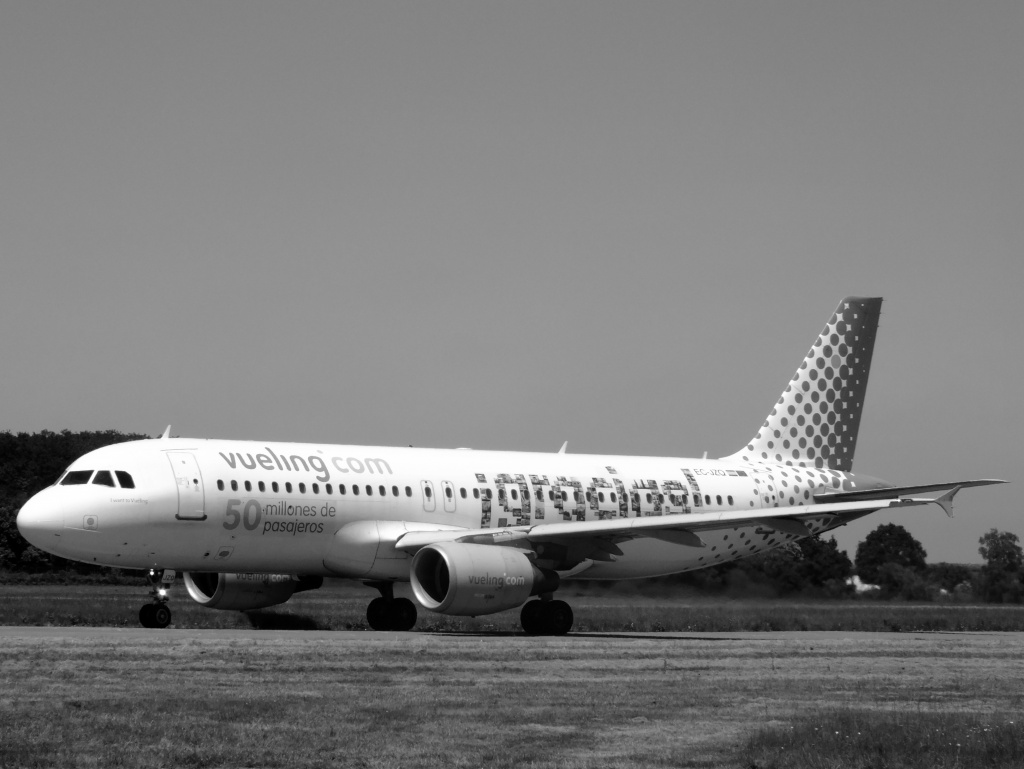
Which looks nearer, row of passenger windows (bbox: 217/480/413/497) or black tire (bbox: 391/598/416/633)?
row of passenger windows (bbox: 217/480/413/497)

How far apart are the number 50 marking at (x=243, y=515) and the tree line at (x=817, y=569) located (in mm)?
11348

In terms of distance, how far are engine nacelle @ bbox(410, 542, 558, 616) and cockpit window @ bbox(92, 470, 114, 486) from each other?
5441 millimetres

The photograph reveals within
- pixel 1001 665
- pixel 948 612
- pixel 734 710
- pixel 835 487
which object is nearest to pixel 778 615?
pixel 835 487

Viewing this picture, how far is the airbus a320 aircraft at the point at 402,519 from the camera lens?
2486cm

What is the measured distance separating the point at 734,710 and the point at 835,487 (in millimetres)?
21635

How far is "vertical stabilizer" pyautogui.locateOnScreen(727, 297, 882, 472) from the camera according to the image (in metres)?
35.9

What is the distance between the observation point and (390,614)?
2845cm

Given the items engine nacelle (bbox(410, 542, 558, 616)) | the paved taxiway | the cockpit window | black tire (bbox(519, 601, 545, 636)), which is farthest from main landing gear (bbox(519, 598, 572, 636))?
the cockpit window

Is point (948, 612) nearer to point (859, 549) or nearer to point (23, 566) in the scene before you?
point (859, 549)

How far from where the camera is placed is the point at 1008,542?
49.1m

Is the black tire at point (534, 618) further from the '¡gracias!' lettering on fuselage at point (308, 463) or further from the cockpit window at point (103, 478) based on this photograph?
the cockpit window at point (103, 478)

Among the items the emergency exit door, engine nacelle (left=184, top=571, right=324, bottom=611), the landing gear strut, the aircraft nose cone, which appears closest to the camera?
the aircraft nose cone

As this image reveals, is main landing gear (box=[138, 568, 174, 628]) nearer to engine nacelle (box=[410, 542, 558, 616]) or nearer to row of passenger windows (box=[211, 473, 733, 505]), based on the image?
row of passenger windows (box=[211, 473, 733, 505])

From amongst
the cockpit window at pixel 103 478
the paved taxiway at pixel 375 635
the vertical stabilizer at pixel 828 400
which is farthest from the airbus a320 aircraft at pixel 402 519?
the vertical stabilizer at pixel 828 400
